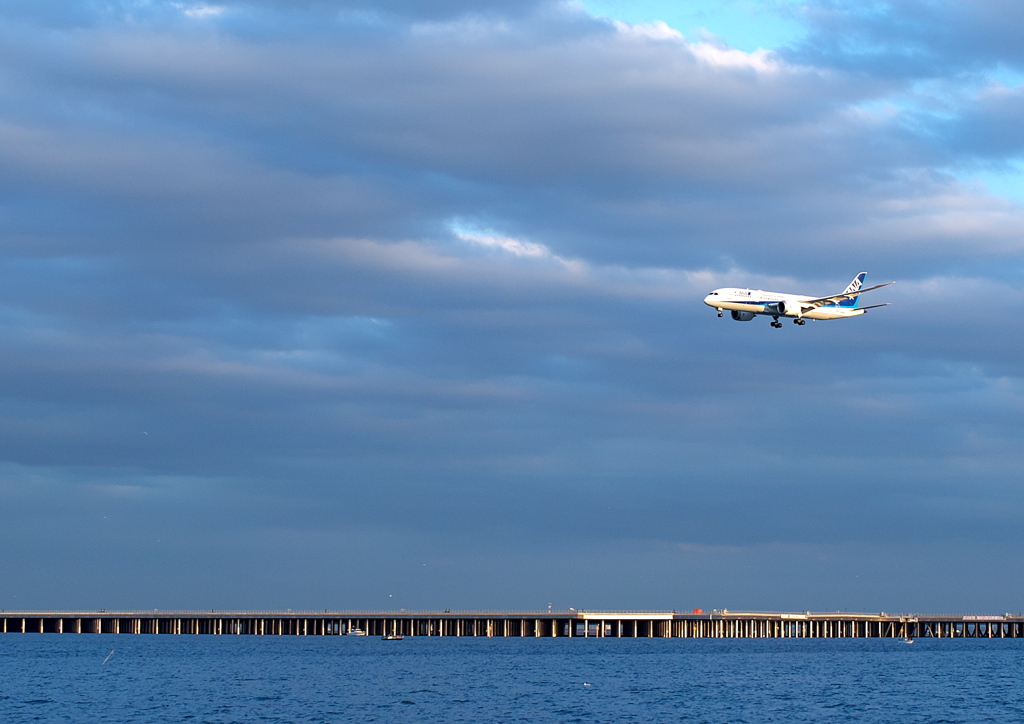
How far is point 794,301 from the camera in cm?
14238

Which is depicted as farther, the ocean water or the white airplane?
the white airplane

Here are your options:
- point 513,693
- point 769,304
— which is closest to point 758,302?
point 769,304

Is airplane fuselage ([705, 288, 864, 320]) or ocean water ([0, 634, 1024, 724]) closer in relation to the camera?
ocean water ([0, 634, 1024, 724])

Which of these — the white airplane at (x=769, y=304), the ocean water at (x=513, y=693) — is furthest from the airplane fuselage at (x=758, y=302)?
the ocean water at (x=513, y=693)

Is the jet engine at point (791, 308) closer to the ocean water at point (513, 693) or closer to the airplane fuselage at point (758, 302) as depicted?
the airplane fuselage at point (758, 302)

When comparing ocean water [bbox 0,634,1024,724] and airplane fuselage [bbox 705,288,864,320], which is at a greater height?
airplane fuselage [bbox 705,288,864,320]

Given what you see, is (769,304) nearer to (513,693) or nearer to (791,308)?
(791,308)

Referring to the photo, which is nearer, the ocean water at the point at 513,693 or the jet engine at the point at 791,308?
the ocean water at the point at 513,693

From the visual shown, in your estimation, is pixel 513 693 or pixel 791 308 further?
pixel 791 308

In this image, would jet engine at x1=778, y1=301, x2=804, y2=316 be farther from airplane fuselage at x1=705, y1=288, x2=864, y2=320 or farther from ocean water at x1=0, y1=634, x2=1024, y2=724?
ocean water at x1=0, y1=634, x2=1024, y2=724

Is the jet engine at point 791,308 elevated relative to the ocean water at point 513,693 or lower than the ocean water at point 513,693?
elevated

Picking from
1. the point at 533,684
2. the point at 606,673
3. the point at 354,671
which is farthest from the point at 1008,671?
the point at 354,671

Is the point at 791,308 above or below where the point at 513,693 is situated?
above

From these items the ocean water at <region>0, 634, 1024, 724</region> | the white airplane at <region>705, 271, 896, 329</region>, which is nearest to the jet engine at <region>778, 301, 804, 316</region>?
the white airplane at <region>705, 271, 896, 329</region>
